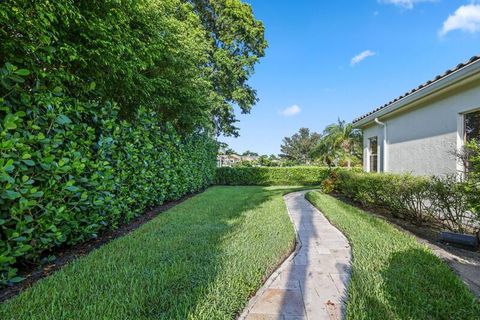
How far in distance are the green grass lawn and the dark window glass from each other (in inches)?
99.6

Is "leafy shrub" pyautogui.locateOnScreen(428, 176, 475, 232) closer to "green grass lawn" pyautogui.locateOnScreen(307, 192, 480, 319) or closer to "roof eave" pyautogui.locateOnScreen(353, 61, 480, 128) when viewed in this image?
"green grass lawn" pyautogui.locateOnScreen(307, 192, 480, 319)

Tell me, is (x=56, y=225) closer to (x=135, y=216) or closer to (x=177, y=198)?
(x=135, y=216)

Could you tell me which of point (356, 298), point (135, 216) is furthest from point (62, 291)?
point (135, 216)

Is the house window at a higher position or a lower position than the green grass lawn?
higher

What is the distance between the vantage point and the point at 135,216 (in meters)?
5.50

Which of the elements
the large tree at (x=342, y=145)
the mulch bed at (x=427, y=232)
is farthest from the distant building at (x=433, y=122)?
the large tree at (x=342, y=145)

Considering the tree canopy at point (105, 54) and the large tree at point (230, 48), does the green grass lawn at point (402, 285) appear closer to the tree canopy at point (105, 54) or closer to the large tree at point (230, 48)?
the tree canopy at point (105, 54)

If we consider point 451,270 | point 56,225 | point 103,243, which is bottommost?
point 103,243

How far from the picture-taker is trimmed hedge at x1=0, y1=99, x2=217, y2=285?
2.43 meters

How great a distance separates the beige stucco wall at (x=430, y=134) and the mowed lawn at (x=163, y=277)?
3.89 m

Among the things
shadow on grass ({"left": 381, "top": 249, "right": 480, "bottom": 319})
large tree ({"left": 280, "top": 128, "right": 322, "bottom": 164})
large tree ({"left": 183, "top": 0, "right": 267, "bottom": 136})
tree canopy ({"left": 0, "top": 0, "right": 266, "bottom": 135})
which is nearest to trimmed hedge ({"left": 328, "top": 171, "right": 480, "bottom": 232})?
shadow on grass ({"left": 381, "top": 249, "right": 480, "bottom": 319})

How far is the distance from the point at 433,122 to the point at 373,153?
4.01m

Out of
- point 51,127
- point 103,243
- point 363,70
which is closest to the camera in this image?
point 51,127

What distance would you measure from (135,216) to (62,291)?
10.7 feet
